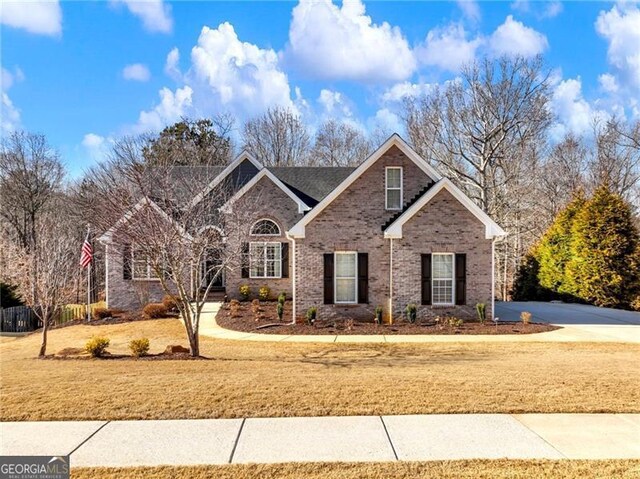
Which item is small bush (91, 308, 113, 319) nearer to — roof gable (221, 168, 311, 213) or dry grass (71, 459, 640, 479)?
roof gable (221, 168, 311, 213)

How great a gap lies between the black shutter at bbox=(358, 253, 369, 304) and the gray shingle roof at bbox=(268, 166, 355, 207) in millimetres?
7729

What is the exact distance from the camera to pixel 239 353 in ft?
42.3

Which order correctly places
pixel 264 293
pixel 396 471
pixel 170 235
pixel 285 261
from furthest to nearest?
pixel 285 261
pixel 264 293
pixel 170 235
pixel 396 471

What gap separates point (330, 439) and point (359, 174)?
1351 cm

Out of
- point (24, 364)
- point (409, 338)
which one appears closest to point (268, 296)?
point (409, 338)

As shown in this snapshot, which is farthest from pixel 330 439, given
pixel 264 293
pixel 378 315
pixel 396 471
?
pixel 264 293

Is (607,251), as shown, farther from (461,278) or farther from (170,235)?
(170,235)

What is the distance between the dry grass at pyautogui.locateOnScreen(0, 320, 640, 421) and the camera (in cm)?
A: 708

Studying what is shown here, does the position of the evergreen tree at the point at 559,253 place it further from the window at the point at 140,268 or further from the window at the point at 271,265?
the window at the point at 140,268

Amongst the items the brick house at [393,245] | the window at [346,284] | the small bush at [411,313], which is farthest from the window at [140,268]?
the small bush at [411,313]

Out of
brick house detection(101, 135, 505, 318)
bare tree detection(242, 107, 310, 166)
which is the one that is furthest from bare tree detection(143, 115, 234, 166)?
brick house detection(101, 135, 505, 318)

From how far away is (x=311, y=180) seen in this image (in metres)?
26.7

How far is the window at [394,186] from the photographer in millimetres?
18656

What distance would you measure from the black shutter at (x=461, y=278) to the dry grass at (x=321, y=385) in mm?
5025
